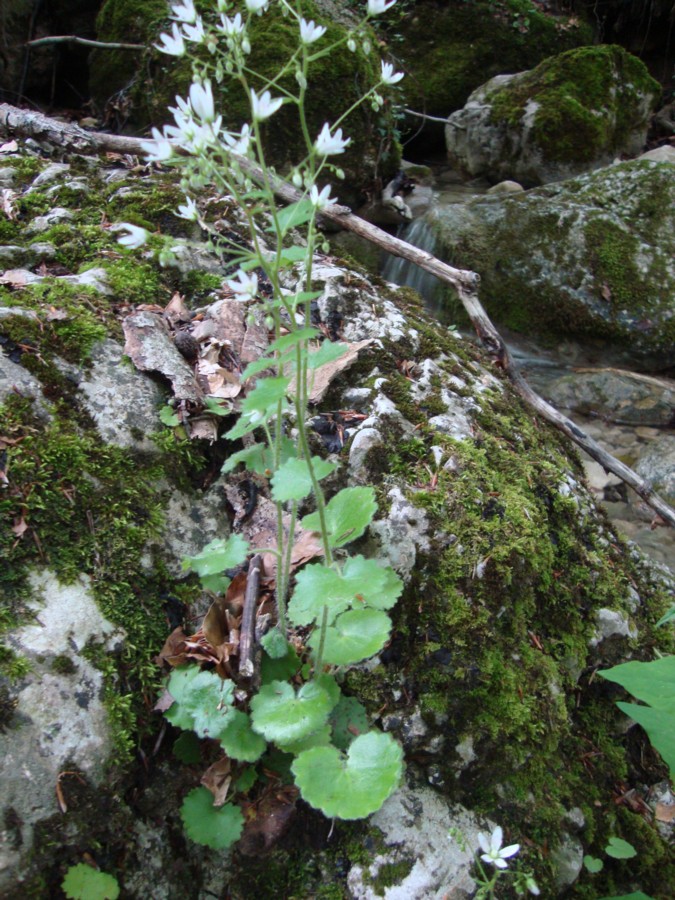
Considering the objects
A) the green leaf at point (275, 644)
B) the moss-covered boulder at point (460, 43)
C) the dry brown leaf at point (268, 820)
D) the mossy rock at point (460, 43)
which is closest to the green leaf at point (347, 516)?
the green leaf at point (275, 644)

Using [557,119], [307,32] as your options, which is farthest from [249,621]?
[557,119]

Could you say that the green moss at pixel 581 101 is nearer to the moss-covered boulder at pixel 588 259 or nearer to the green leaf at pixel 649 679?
the moss-covered boulder at pixel 588 259

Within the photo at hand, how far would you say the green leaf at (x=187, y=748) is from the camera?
1.59 m

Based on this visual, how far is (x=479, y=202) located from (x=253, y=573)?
709cm

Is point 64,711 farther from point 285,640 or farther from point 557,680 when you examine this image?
point 557,680

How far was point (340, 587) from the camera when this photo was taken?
1.36 m

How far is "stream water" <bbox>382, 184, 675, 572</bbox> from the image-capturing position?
15.6ft

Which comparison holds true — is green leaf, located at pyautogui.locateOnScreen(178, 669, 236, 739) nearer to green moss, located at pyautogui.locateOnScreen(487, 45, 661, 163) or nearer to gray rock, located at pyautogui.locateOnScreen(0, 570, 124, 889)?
gray rock, located at pyautogui.locateOnScreen(0, 570, 124, 889)

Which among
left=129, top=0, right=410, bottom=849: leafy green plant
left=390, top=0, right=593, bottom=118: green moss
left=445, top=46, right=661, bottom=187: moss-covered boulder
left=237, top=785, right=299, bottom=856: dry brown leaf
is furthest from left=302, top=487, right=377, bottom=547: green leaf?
left=390, top=0, right=593, bottom=118: green moss

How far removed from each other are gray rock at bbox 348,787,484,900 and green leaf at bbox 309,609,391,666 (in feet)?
1.74

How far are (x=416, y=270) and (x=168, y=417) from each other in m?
5.32

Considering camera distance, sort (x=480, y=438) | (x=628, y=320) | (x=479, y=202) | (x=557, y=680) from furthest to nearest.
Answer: (x=479, y=202) < (x=628, y=320) < (x=480, y=438) < (x=557, y=680)

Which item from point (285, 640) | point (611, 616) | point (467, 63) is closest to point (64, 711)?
point (285, 640)

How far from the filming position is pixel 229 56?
4.54 ft
